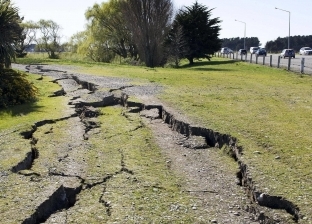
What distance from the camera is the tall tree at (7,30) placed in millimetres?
13344

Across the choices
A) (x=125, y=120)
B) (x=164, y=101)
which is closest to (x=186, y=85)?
(x=164, y=101)

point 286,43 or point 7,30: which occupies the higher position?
point 286,43

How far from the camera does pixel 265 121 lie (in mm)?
8938

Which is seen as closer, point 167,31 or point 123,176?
point 123,176

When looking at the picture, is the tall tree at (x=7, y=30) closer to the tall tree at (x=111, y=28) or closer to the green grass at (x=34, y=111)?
the green grass at (x=34, y=111)

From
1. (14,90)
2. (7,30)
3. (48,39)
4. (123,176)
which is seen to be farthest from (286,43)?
(123,176)

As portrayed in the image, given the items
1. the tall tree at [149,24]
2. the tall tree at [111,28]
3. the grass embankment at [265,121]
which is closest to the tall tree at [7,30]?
the grass embankment at [265,121]

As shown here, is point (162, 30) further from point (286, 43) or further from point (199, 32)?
point (286, 43)

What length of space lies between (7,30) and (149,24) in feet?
67.3

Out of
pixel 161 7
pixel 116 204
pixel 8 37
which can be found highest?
pixel 161 7

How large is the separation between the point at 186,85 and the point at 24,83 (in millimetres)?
5784

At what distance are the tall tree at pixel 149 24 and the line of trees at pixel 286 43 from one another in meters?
49.4

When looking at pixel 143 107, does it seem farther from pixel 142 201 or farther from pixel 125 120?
pixel 142 201

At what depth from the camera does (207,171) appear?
6285 mm
